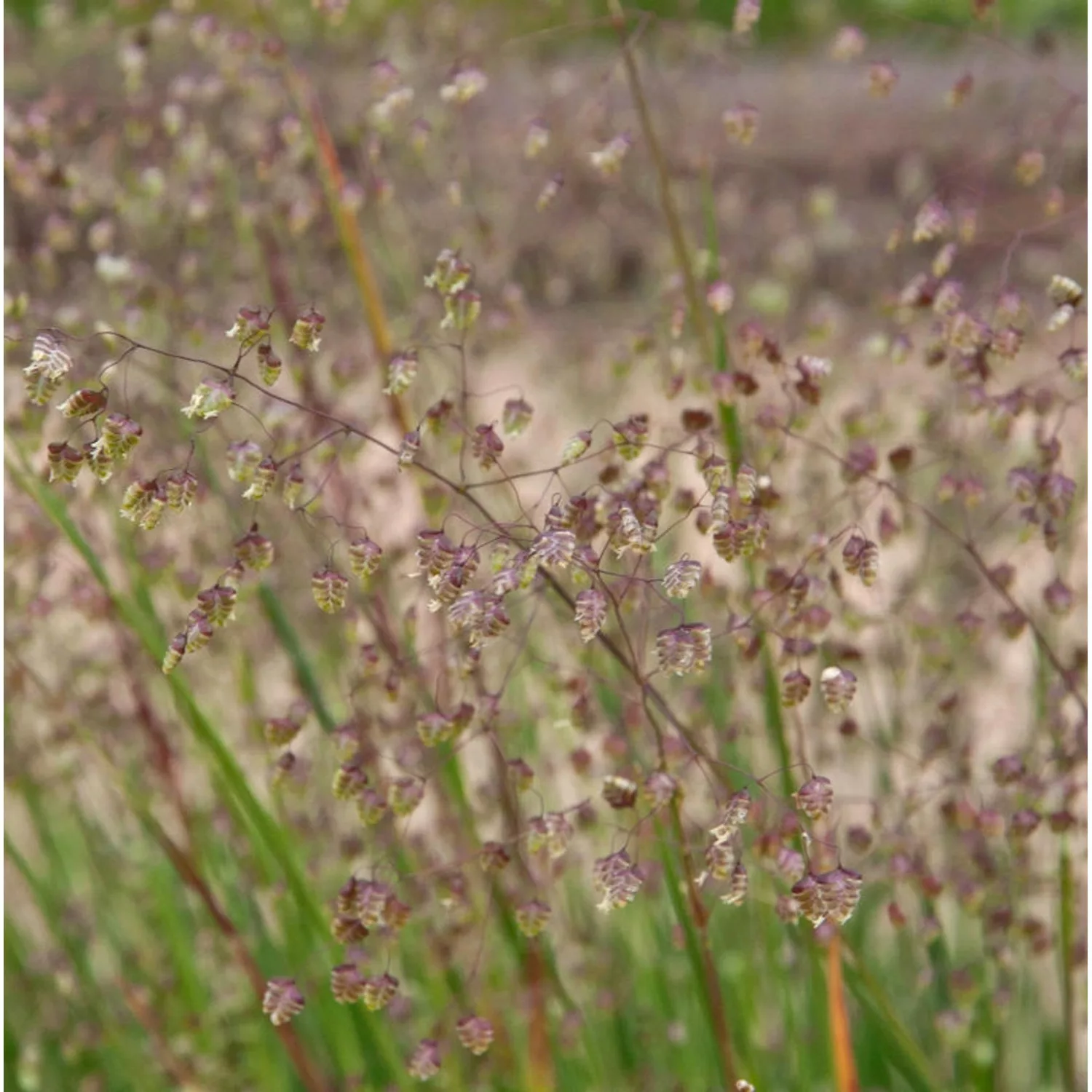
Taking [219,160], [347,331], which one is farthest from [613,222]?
[219,160]

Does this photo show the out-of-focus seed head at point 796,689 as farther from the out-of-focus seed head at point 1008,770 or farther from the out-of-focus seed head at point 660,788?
the out-of-focus seed head at point 1008,770

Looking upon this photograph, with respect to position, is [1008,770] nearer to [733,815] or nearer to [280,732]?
[733,815]

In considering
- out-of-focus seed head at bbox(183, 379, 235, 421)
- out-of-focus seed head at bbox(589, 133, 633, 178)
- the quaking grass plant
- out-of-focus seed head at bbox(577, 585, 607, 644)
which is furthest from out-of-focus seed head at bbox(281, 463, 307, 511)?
out-of-focus seed head at bbox(589, 133, 633, 178)

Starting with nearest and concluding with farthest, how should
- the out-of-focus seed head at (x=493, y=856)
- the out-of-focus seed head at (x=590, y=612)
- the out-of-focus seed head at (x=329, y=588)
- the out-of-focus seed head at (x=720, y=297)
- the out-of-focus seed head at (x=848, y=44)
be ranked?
1. the out-of-focus seed head at (x=590, y=612)
2. the out-of-focus seed head at (x=329, y=588)
3. the out-of-focus seed head at (x=493, y=856)
4. the out-of-focus seed head at (x=720, y=297)
5. the out-of-focus seed head at (x=848, y=44)

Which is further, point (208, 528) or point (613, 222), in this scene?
point (613, 222)

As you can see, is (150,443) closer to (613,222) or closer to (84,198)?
(84,198)

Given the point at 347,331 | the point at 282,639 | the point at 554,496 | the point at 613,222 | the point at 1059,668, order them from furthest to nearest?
the point at 347,331
the point at 613,222
the point at 282,639
the point at 1059,668
the point at 554,496

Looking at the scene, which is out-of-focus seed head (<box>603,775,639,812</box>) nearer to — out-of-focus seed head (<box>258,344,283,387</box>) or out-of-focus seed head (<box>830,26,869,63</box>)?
out-of-focus seed head (<box>258,344,283,387</box>)

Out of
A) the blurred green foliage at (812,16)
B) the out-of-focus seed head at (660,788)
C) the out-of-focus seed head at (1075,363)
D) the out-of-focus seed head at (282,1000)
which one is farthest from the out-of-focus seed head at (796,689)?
the blurred green foliage at (812,16)
